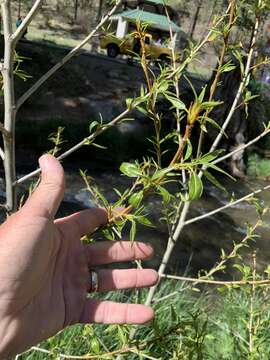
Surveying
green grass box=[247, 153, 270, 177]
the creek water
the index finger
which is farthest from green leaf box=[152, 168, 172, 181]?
green grass box=[247, 153, 270, 177]

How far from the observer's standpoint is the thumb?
1.36 m

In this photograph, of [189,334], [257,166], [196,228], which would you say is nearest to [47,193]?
[189,334]

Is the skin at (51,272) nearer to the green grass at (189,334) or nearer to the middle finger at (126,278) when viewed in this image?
the middle finger at (126,278)

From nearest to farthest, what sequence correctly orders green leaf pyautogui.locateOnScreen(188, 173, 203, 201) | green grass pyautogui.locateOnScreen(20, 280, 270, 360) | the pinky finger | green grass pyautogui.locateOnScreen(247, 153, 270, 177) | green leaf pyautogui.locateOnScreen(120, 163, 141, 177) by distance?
1. green leaf pyautogui.locateOnScreen(188, 173, 203, 201)
2. green leaf pyautogui.locateOnScreen(120, 163, 141, 177)
3. the pinky finger
4. green grass pyautogui.locateOnScreen(20, 280, 270, 360)
5. green grass pyautogui.locateOnScreen(247, 153, 270, 177)

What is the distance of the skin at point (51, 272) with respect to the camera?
1369mm

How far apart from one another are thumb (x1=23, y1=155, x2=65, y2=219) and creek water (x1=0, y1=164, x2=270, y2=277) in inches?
205

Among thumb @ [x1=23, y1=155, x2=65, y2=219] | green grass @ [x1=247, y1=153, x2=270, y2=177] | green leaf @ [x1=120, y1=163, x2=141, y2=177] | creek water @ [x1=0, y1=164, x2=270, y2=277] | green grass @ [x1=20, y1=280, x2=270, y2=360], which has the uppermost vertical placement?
green leaf @ [x1=120, y1=163, x2=141, y2=177]

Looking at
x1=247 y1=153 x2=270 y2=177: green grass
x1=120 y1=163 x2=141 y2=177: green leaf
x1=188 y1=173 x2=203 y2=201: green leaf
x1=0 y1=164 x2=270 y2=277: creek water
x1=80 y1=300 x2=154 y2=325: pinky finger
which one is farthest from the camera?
x1=247 y1=153 x2=270 y2=177: green grass

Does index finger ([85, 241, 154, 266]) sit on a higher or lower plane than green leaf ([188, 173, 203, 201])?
lower

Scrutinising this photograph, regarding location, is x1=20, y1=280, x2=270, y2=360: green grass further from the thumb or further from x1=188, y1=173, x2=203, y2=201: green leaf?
x1=188, y1=173, x2=203, y2=201: green leaf

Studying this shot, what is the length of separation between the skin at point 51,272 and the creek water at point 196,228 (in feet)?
15.6

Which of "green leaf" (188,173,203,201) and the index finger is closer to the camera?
"green leaf" (188,173,203,201)

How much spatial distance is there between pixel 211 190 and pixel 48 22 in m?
17.5

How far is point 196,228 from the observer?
27.2 ft
